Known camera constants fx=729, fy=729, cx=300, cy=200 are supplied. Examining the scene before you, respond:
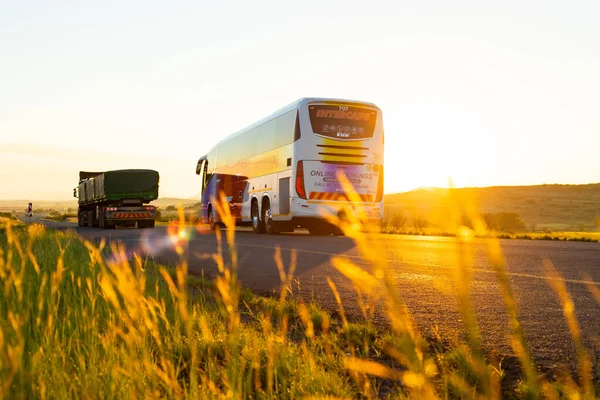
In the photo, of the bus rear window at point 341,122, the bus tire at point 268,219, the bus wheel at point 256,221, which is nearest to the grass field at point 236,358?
the bus rear window at point 341,122

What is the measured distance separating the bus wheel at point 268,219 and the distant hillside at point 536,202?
4078cm

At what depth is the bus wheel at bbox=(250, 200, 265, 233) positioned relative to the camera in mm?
25188

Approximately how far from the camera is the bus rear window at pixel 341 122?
21919 millimetres

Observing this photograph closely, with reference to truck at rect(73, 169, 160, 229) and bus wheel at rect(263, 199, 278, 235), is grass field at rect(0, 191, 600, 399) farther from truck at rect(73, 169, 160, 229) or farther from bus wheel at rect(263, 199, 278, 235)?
truck at rect(73, 169, 160, 229)

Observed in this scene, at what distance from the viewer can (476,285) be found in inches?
337

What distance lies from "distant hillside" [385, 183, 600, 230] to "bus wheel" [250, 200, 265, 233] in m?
39.6

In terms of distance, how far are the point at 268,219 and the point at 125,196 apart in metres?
14.1

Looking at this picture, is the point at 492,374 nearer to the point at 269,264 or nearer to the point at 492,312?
the point at 492,312

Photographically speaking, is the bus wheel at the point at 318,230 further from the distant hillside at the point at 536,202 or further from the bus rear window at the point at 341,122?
the distant hillside at the point at 536,202

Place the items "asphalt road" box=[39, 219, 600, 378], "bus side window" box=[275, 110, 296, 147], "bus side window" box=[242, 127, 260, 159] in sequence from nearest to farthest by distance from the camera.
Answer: "asphalt road" box=[39, 219, 600, 378]
"bus side window" box=[275, 110, 296, 147]
"bus side window" box=[242, 127, 260, 159]

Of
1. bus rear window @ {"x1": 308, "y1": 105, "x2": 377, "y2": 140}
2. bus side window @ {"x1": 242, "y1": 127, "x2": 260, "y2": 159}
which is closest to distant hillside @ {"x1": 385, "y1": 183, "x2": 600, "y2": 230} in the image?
bus side window @ {"x1": 242, "y1": 127, "x2": 260, "y2": 159}

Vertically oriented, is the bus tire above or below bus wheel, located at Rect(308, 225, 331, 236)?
above

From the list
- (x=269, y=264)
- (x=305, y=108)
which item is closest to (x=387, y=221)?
(x=305, y=108)

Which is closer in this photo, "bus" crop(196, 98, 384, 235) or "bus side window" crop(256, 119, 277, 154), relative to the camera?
"bus" crop(196, 98, 384, 235)
